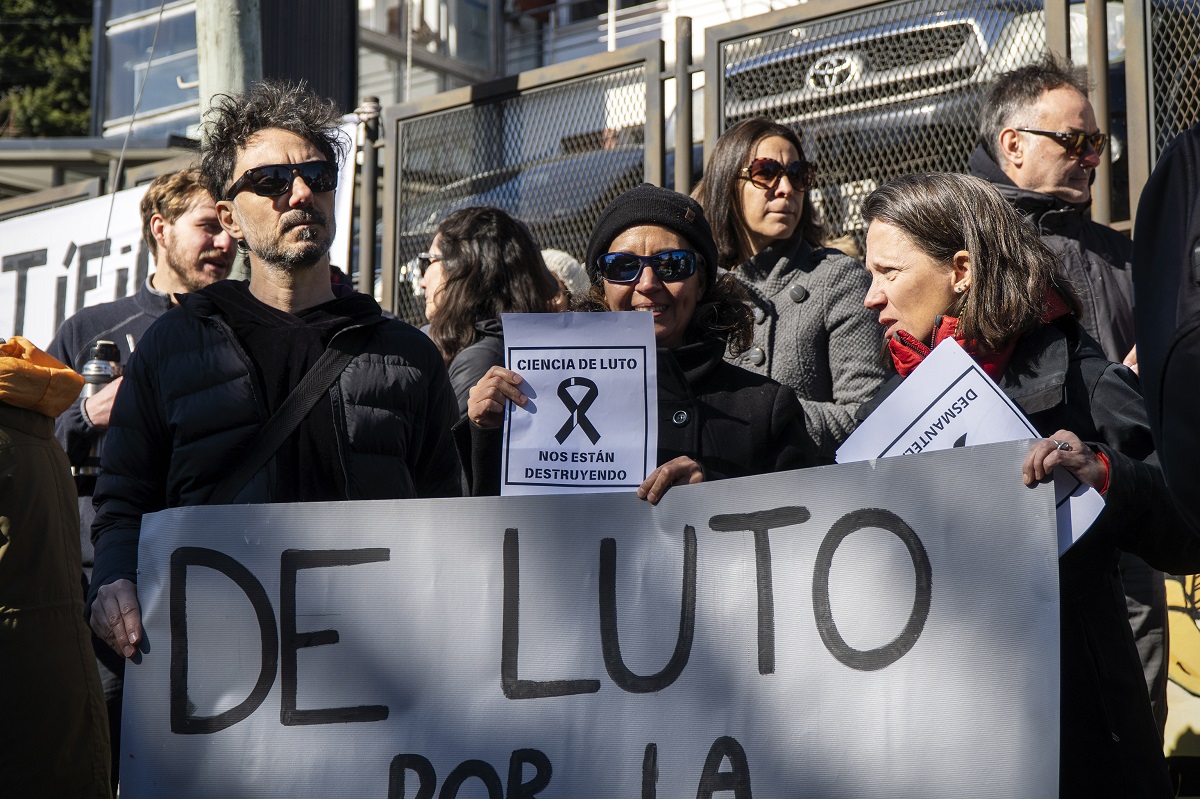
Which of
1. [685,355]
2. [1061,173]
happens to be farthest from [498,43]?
[685,355]

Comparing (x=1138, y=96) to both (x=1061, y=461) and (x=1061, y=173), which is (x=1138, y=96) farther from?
(x=1061, y=461)

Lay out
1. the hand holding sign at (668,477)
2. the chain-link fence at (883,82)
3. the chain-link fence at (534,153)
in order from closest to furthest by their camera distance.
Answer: the hand holding sign at (668,477)
the chain-link fence at (883,82)
the chain-link fence at (534,153)

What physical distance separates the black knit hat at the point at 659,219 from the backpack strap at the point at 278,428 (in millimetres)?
672

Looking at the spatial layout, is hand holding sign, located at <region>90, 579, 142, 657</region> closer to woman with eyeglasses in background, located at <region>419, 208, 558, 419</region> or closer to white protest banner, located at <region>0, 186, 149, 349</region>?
woman with eyeglasses in background, located at <region>419, 208, 558, 419</region>

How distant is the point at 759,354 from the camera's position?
3.87 meters

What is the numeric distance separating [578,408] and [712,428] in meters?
0.35

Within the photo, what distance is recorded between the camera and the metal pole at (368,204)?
24.5 ft

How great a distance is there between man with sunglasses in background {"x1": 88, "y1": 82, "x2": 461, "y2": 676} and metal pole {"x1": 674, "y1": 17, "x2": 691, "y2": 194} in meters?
3.19

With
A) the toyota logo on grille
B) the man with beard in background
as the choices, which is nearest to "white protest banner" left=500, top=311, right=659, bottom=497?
the man with beard in background

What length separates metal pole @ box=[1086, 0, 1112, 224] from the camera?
16.9 ft

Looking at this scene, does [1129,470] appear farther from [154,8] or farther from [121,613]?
[154,8]

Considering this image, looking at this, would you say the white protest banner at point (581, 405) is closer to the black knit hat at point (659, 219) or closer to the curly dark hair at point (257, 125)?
the black knit hat at point (659, 219)

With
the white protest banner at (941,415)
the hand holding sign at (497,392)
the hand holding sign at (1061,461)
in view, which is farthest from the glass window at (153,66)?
the hand holding sign at (1061,461)

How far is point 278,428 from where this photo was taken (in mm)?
2900
